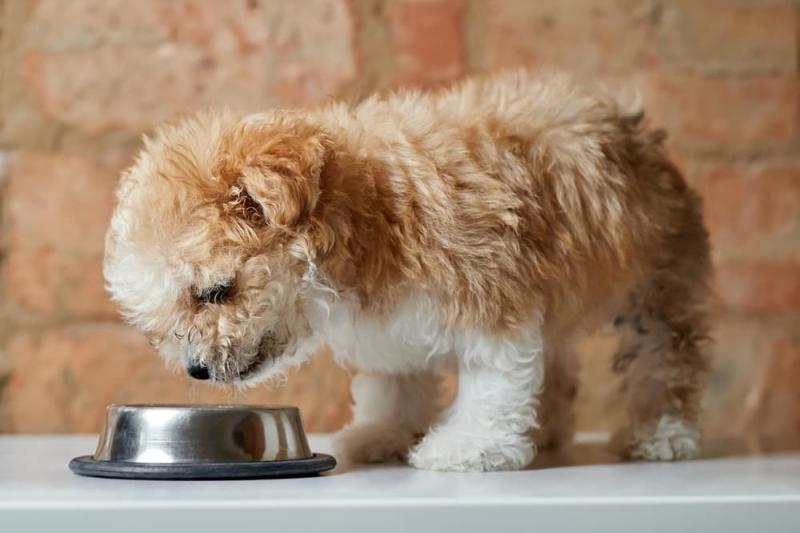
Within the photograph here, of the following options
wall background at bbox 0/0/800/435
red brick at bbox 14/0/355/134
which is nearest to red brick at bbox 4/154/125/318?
wall background at bbox 0/0/800/435

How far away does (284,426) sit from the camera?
125 cm

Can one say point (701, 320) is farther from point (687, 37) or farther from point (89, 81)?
point (89, 81)

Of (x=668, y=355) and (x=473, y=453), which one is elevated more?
(x=668, y=355)

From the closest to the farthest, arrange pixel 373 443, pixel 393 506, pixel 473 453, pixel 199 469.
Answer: pixel 393 506 → pixel 199 469 → pixel 473 453 → pixel 373 443

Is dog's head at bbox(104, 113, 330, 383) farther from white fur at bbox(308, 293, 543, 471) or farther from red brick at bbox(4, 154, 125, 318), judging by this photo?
red brick at bbox(4, 154, 125, 318)

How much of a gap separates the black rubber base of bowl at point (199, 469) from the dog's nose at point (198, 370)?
99mm

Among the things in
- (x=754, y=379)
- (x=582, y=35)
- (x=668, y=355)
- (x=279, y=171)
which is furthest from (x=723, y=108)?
(x=279, y=171)

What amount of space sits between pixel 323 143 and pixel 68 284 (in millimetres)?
895

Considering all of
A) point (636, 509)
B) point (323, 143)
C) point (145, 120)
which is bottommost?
point (636, 509)

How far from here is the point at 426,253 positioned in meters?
1.27

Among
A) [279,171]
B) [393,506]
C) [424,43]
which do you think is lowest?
[393,506]

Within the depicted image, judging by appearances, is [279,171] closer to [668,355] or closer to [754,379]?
[668,355]

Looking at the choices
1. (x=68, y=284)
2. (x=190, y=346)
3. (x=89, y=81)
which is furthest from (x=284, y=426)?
(x=89, y=81)

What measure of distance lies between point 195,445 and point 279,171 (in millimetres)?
305
